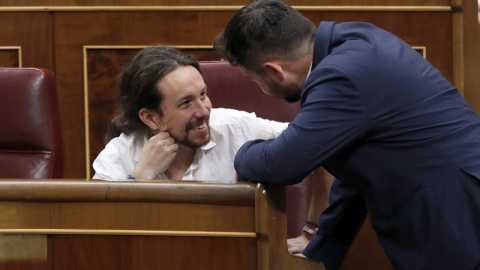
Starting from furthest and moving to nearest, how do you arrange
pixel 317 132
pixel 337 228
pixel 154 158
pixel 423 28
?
pixel 423 28 < pixel 154 158 < pixel 337 228 < pixel 317 132

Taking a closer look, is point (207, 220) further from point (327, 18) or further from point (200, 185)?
point (327, 18)

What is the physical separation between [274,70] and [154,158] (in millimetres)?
251

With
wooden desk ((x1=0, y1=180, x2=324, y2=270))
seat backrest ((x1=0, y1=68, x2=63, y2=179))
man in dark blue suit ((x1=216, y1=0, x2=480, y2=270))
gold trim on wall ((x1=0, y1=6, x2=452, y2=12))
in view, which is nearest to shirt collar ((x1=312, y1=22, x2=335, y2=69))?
man in dark blue suit ((x1=216, y1=0, x2=480, y2=270))

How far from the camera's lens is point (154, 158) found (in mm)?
1000

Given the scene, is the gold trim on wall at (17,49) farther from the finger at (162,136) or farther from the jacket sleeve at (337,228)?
the jacket sleeve at (337,228)

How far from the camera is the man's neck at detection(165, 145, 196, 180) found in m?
1.06

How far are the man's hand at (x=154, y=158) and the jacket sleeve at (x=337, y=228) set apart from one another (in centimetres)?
23

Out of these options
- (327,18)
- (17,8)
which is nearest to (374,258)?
(327,18)

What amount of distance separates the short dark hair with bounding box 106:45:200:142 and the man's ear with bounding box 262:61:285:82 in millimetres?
253

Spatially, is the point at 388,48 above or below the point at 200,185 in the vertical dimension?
above

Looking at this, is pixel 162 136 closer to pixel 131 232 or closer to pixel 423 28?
pixel 131 232

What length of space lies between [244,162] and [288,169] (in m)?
0.06

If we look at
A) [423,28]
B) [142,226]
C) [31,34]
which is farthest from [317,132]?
[31,34]

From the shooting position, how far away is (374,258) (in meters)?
0.89
